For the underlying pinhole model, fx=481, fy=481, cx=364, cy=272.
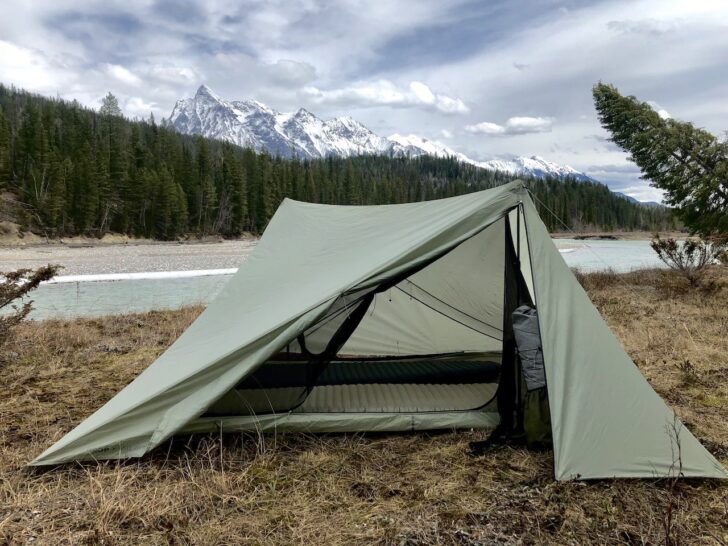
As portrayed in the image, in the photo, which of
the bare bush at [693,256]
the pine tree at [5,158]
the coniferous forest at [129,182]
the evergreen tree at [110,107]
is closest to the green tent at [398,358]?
the bare bush at [693,256]

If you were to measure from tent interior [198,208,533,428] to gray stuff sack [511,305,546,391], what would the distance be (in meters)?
0.36

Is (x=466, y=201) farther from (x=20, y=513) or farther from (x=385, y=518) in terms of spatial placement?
(x=20, y=513)

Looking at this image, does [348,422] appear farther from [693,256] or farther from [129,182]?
[129,182]

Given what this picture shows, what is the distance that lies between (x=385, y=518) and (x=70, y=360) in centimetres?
426

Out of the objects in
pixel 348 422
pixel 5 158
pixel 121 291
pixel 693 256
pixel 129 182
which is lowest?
pixel 121 291

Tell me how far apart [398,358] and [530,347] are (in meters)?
2.03

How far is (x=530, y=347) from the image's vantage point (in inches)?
116

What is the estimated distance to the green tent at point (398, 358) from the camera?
260 cm

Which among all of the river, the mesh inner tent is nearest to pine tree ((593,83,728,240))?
the river

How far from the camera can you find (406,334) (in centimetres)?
499

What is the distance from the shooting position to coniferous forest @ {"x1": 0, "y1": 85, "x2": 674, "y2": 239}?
129 ft

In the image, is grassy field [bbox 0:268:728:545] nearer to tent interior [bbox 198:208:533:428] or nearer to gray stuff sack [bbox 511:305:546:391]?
tent interior [bbox 198:208:533:428]

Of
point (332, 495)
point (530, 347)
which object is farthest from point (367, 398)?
point (530, 347)

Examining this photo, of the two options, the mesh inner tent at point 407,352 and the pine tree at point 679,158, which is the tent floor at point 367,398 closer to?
the mesh inner tent at point 407,352
